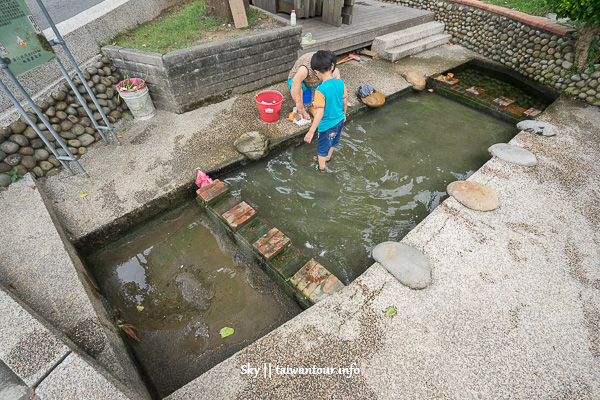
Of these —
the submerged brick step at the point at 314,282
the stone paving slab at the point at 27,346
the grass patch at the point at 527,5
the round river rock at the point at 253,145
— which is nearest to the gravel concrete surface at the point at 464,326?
the submerged brick step at the point at 314,282

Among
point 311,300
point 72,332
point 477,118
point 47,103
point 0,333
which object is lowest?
point 477,118

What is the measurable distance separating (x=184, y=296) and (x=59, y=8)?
714 centimetres

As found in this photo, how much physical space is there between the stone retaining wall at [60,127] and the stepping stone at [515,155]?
642 cm

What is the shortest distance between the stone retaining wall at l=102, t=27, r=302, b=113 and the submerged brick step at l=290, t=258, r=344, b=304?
13.2 ft

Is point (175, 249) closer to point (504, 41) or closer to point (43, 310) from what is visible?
point (43, 310)

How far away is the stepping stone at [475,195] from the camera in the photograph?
11.5 ft

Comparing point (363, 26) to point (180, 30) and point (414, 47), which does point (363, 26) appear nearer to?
point (414, 47)

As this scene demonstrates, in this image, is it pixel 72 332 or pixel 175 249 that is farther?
pixel 175 249

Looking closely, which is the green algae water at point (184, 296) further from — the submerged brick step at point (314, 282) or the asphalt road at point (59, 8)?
the asphalt road at point (59, 8)

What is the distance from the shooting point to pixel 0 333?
212 centimetres

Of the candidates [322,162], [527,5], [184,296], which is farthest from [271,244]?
[527,5]

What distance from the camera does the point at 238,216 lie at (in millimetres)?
3410

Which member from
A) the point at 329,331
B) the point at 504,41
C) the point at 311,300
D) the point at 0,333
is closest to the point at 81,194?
the point at 0,333

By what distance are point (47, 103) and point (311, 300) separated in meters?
4.72
